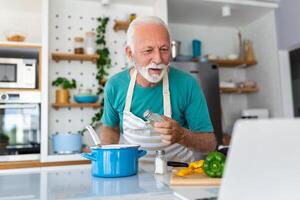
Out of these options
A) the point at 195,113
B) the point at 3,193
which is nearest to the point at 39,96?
the point at 195,113

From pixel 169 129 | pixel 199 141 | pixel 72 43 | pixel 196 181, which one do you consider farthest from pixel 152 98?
pixel 72 43

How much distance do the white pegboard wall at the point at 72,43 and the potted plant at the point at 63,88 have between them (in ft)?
0.25

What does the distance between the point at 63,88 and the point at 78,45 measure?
0.41 metres

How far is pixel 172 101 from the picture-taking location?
1.33 metres

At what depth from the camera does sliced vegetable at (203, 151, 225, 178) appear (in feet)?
2.64

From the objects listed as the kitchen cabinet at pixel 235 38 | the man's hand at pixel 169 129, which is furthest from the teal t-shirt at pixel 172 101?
the kitchen cabinet at pixel 235 38

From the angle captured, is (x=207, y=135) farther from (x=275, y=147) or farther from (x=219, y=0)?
(x=219, y=0)

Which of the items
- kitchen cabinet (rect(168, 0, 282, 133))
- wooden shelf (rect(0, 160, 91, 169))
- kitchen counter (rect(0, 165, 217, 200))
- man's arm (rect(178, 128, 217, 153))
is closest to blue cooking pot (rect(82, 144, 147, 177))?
kitchen counter (rect(0, 165, 217, 200))

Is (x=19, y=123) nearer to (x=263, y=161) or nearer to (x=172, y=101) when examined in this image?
(x=172, y=101)

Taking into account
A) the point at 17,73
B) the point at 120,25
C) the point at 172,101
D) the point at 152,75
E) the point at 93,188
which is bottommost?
the point at 93,188

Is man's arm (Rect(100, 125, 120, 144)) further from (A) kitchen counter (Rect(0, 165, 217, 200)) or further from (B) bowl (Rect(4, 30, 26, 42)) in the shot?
(B) bowl (Rect(4, 30, 26, 42))

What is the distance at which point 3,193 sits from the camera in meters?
0.73

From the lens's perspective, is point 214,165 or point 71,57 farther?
point 71,57

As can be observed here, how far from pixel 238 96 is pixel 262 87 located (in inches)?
13.6
